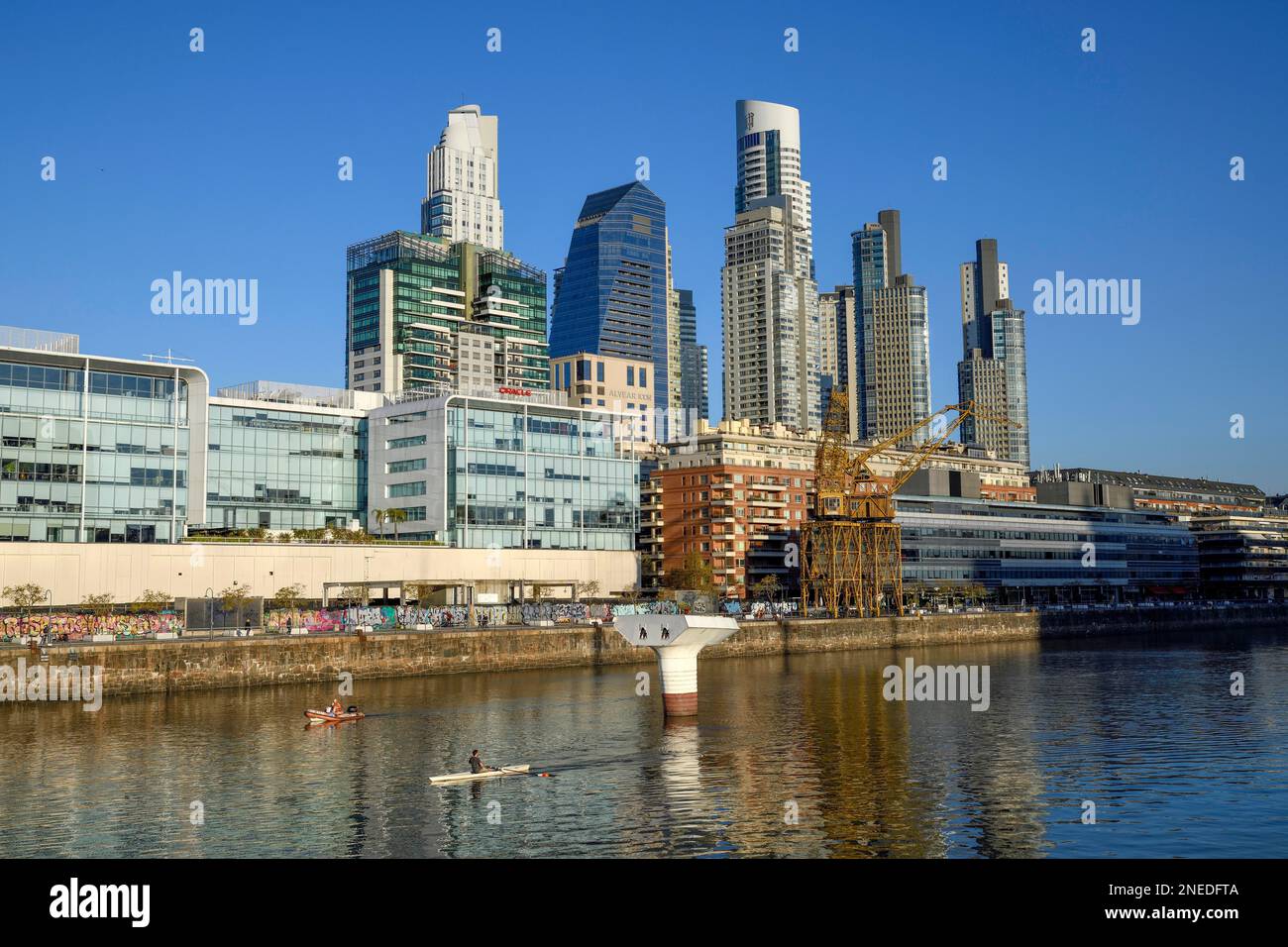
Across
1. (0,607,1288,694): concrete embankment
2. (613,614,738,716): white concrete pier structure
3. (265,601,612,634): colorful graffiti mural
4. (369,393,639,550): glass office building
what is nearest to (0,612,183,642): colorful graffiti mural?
(0,607,1288,694): concrete embankment

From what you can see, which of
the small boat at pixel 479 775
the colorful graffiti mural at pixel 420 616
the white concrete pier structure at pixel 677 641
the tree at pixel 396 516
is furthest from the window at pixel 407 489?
the small boat at pixel 479 775

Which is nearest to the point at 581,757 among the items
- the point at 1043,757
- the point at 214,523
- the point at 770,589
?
the point at 1043,757

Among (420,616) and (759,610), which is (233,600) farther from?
(759,610)

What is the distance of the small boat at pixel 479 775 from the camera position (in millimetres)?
50812

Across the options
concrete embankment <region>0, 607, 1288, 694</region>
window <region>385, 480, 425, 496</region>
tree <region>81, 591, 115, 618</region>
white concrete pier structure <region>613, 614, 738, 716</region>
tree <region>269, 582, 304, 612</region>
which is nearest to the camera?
white concrete pier structure <region>613, 614, 738, 716</region>

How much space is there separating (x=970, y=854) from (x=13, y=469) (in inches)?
→ 4077

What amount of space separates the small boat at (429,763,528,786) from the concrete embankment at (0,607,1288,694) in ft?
154

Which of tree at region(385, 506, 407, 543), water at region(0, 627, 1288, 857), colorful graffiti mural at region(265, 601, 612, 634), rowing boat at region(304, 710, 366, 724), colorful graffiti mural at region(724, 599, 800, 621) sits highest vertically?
tree at region(385, 506, 407, 543)

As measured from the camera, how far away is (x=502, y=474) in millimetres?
144625

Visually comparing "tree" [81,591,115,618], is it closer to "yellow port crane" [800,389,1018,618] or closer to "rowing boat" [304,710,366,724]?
"rowing boat" [304,710,366,724]

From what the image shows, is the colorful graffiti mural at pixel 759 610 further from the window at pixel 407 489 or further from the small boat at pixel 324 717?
the small boat at pixel 324 717

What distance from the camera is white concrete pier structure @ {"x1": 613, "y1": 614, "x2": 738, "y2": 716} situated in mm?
70562
